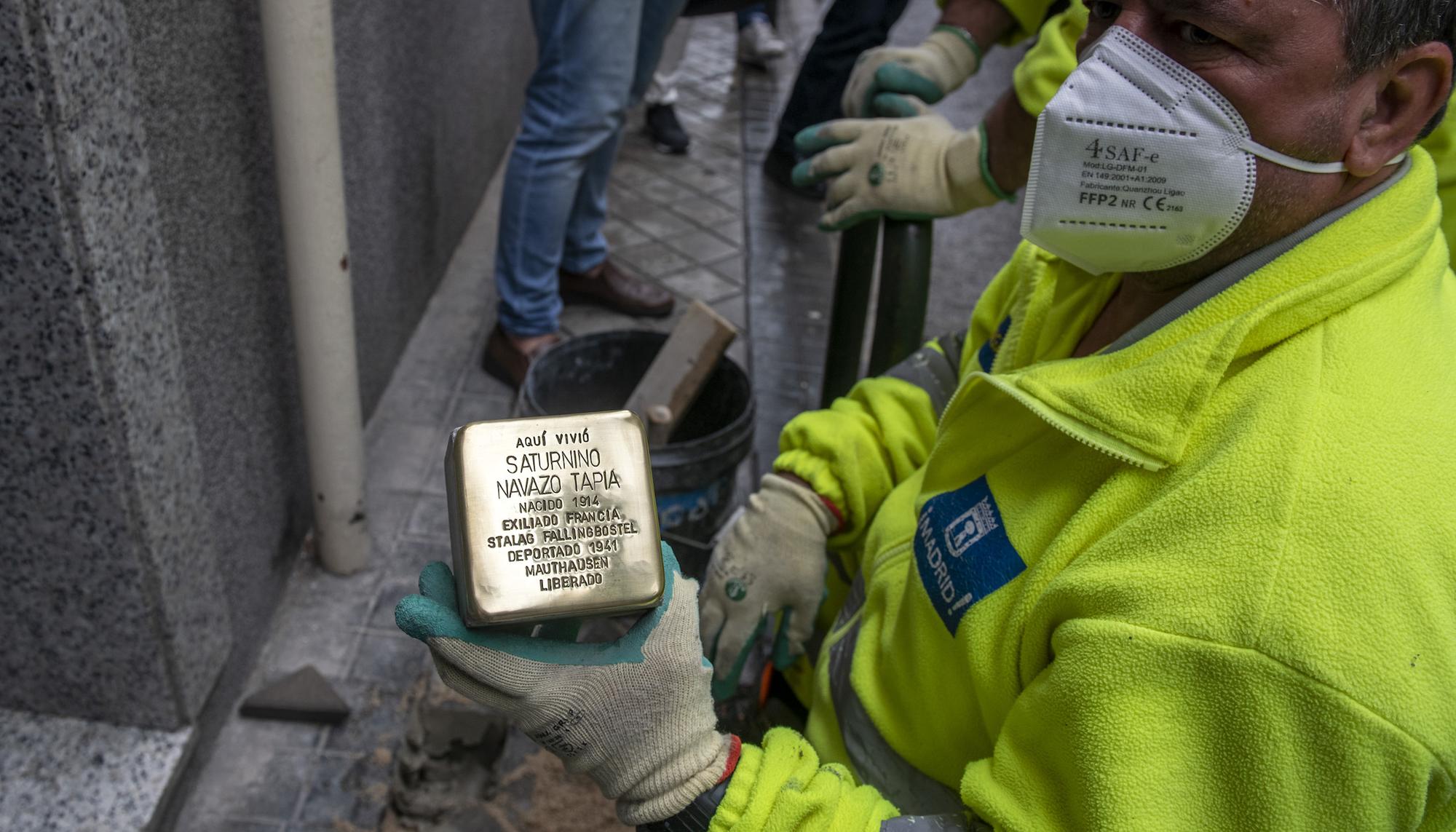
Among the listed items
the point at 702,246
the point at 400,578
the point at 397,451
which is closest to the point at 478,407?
the point at 397,451

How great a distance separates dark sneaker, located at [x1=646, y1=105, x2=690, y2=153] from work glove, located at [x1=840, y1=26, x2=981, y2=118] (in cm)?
316

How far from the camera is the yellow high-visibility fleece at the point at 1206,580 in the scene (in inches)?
38.5

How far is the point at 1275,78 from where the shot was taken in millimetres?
1165

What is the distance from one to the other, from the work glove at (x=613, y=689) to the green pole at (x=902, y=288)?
938 mm

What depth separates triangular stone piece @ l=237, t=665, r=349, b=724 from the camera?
8.10ft

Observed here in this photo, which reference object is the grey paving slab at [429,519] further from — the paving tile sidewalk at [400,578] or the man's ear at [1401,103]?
the man's ear at [1401,103]

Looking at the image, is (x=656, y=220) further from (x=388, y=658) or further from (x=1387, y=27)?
(x=1387, y=27)

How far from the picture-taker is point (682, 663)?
124 centimetres

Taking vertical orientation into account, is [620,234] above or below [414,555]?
below

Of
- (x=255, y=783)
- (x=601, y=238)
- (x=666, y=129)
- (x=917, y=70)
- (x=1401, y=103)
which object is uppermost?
(x=1401, y=103)

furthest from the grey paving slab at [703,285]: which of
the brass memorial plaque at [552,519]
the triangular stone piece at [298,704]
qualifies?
the brass memorial plaque at [552,519]

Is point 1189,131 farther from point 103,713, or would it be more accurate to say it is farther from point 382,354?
point 382,354

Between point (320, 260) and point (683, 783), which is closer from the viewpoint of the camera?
point (683, 783)

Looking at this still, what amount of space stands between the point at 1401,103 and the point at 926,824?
94 centimetres
